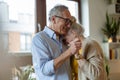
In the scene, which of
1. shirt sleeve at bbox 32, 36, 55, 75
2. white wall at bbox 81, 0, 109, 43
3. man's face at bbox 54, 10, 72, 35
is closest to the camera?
shirt sleeve at bbox 32, 36, 55, 75

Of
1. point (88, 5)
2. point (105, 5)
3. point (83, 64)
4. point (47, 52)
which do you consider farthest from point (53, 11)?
point (105, 5)

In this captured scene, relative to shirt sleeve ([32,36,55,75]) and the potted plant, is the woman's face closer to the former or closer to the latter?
shirt sleeve ([32,36,55,75])

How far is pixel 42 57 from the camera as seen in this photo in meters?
1.30

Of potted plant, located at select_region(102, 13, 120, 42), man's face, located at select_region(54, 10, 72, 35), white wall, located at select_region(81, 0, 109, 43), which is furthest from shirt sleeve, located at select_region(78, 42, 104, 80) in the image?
potted plant, located at select_region(102, 13, 120, 42)

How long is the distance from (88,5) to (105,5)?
1.38 feet

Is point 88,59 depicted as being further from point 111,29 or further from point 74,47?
point 111,29

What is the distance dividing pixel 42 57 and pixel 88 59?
20.7 inches

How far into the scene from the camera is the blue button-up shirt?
1282 millimetres

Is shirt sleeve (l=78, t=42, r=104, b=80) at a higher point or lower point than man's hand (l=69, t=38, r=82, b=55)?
lower

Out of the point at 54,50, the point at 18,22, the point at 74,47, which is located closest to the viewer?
the point at 74,47

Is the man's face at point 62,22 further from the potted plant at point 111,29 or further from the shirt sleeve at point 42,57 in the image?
the potted plant at point 111,29

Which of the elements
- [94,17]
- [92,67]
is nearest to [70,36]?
[92,67]

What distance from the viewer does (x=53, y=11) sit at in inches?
56.1

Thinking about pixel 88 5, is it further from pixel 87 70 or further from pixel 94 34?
pixel 87 70
